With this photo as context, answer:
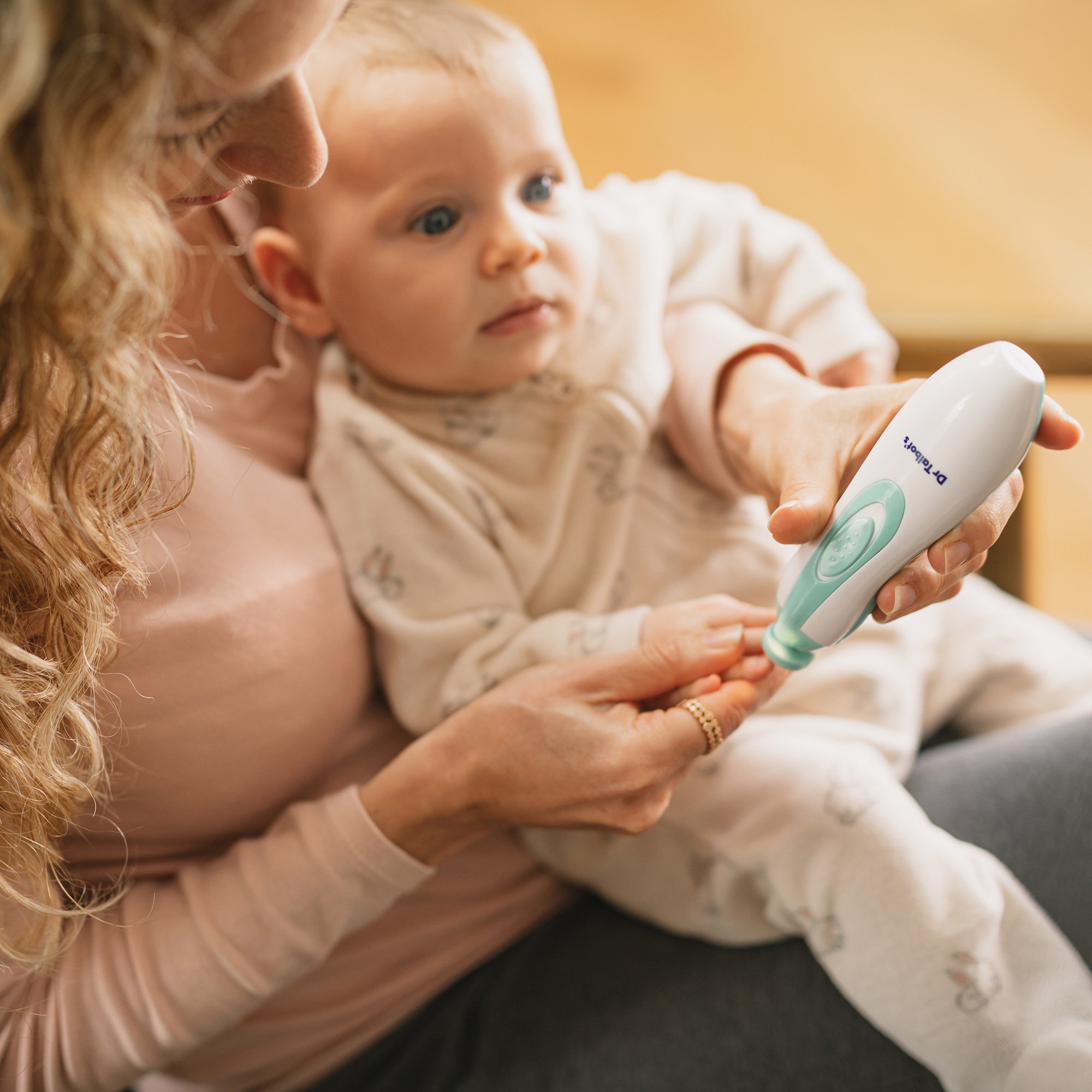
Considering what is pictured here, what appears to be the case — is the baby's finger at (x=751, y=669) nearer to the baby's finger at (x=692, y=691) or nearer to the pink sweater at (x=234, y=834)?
the baby's finger at (x=692, y=691)

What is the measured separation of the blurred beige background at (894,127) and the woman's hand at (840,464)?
4.24ft

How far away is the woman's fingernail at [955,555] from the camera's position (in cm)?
55

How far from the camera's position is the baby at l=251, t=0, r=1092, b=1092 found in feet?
2.31

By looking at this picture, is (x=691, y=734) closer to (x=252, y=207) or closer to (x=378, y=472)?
(x=378, y=472)

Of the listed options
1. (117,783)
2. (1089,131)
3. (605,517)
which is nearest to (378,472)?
(605,517)

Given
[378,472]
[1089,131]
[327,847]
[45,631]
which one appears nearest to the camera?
[45,631]

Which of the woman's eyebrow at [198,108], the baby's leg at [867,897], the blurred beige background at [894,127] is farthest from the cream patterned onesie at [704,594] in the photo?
the blurred beige background at [894,127]

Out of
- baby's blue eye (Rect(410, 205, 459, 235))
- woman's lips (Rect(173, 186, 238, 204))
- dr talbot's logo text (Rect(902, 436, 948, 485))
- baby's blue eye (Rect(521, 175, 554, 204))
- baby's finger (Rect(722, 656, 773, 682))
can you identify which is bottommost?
baby's finger (Rect(722, 656, 773, 682))

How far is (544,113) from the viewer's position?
768 millimetres

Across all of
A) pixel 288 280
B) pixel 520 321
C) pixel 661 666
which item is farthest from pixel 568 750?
pixel 288 280

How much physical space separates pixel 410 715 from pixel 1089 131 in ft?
7.81

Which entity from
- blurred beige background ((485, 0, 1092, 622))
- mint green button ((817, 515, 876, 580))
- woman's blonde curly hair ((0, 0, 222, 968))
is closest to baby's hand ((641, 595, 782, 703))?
mint green button ((817, 515, 876, 580))

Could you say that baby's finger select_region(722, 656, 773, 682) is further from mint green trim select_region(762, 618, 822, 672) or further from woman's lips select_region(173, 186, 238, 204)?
woman's lips select_region(173, 186, 238, 204)

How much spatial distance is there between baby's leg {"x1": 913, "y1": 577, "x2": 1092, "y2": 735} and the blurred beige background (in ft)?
3.08
